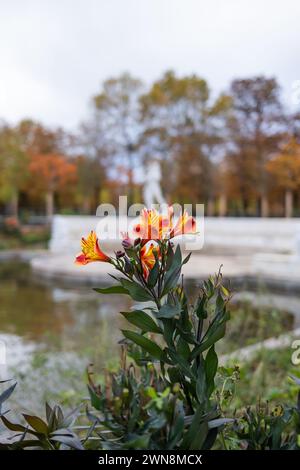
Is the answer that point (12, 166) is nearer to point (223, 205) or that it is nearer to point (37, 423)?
point (223, 205)

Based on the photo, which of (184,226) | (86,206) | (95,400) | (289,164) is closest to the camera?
(95,400)

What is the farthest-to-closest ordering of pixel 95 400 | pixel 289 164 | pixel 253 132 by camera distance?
pixel 253 132
pixel 289 164
pixel 95 400

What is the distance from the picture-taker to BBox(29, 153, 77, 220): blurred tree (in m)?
22.7

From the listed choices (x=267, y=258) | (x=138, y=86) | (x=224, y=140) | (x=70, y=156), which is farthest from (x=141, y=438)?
(x=70, y=156)

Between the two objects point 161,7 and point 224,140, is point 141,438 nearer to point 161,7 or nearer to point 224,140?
point 161,7

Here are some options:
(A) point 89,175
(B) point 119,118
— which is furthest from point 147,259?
(B) point 119,118

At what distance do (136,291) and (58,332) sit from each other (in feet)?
13.4

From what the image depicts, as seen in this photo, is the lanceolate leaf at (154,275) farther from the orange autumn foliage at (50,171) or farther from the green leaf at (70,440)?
the orange autumn foliage at (50,171)

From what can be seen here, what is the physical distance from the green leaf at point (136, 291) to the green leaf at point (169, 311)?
0.12 ft

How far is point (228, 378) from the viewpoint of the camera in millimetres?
844

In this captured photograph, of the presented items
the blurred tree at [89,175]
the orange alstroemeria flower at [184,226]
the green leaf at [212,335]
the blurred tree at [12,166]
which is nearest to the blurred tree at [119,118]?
the blurred tree at [89,175]

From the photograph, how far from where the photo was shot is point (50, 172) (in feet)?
75.1

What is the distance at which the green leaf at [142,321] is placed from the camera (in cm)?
72

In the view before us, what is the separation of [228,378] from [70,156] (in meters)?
24.9
